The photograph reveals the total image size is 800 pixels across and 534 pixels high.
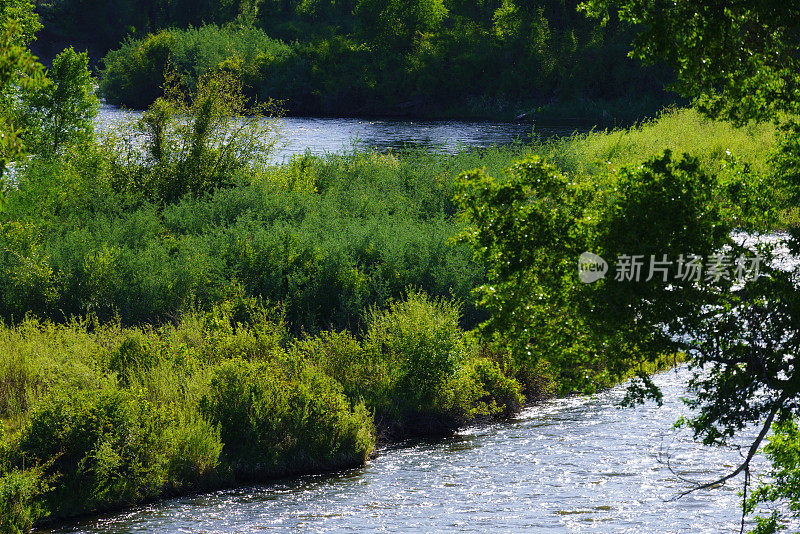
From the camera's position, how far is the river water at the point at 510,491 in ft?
31.8

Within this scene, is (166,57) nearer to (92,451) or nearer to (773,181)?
(92,451)

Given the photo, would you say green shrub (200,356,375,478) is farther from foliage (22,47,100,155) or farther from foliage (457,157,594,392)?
foliage (22,47,100,155)

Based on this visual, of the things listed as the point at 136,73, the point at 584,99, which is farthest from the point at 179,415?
the point at 136,73

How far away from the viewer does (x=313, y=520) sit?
389 inches

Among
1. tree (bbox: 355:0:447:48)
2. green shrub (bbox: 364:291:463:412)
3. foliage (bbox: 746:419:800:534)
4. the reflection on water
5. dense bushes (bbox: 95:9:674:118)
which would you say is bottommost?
green shrub (bbox: 364:291:463:412)

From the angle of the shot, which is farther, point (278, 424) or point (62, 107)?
point (62, 107)

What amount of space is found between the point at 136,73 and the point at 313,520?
228ft

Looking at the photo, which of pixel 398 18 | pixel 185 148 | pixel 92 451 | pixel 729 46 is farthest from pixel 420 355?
pixel 398 18

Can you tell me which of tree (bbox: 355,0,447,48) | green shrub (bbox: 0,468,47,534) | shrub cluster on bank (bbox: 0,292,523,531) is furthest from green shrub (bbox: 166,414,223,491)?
tree (bbox: 355,0,447,48)
